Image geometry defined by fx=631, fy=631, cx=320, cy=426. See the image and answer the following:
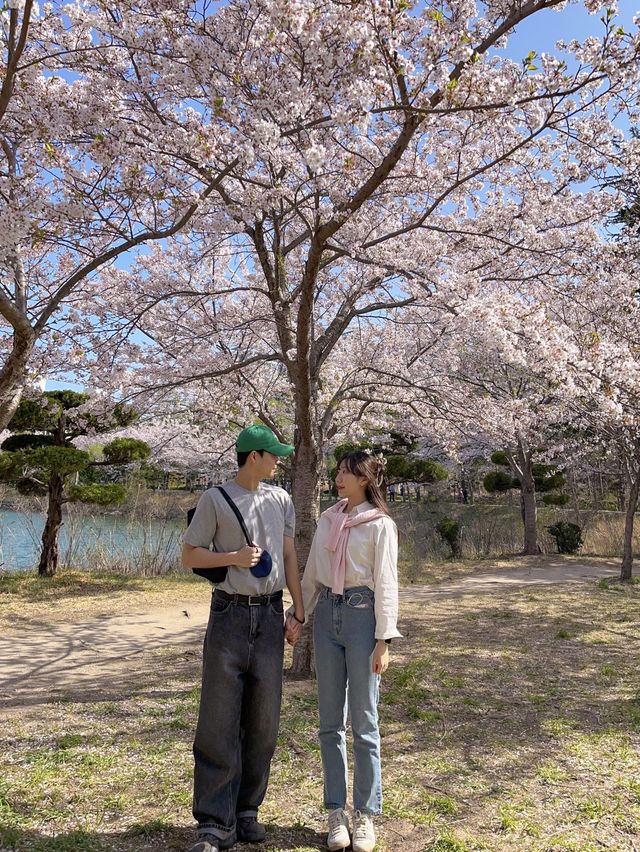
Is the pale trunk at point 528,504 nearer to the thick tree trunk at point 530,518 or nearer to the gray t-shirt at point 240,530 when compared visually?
the thick tree trunk at point 530,518

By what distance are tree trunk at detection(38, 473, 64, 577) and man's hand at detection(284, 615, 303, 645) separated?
8.85 metres

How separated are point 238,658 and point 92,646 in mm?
4914

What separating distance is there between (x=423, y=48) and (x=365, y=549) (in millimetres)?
2577

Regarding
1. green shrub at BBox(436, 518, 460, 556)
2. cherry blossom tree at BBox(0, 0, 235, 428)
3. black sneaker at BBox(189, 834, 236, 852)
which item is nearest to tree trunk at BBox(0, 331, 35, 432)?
cherry blossom tree at BBox(0, 0, 235, 428)

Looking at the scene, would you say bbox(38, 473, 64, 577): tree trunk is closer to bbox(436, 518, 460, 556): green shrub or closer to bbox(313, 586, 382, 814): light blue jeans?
bbox(436, 518, 460, 556): green shrub

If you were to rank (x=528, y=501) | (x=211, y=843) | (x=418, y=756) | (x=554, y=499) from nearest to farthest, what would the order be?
(x=211, y=843)
(x=418, y=756)
(x=528, y=501)
(x=554, y=499)

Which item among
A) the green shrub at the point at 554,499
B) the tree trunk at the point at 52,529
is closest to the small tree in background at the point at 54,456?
the tree trunk at the point at 52,529

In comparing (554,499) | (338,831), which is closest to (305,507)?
(338,831)

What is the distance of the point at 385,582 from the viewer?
227 centimetres

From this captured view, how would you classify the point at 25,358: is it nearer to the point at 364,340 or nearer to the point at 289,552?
the point at 289,552

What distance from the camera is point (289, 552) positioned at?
242 cm

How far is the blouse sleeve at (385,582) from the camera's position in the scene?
223 centimetres

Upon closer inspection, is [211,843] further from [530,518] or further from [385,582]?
[530,518]

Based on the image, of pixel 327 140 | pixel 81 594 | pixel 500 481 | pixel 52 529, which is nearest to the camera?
pixel 327 140
